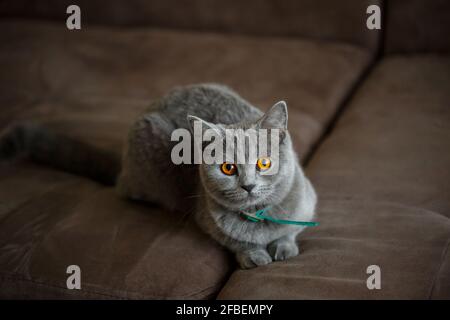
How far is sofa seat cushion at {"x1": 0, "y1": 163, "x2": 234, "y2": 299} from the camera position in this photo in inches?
50.7

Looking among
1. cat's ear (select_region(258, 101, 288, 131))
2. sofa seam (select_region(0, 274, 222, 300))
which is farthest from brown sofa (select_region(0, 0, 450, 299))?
cat's ear (select_region(258, 101, 288, 131))

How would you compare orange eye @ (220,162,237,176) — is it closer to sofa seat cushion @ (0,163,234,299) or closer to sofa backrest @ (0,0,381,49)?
sofa seat cushion @ (0,163,234,299)

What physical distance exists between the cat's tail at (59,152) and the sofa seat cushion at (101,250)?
144mm

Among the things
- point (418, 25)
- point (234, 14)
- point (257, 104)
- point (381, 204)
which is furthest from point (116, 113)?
point (418, 25)

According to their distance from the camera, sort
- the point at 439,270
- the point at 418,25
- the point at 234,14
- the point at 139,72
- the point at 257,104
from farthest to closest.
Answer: the point at 234,14 < the point at 139,72 < the point at 418,25 < the point at 257,104 < the point at 439,270

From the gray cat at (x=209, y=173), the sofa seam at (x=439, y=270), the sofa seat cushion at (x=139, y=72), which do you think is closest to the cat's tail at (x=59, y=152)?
the gray cat at (x=209, y=173)

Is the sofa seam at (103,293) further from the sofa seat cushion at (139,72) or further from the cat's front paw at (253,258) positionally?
the sofa seat cushion at (139,72)

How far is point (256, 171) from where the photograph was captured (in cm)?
125

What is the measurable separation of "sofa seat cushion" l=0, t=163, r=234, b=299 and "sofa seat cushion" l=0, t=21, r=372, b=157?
407 millimetres

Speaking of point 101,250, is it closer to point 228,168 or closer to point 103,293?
point 103,293

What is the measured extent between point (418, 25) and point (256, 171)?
1.53 metres

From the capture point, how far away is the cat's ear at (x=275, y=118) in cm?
126
